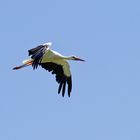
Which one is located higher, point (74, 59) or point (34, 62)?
point (74, 59)

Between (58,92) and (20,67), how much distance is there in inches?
58.1

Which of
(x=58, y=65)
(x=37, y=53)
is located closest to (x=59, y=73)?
(x=58, y=65)

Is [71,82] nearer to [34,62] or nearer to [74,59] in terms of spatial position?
[74,59]

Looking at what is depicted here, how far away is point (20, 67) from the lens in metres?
30.4

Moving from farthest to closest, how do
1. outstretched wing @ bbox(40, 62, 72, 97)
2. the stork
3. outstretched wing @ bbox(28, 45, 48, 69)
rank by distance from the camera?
outstretched wing @ bbox(40, 62, 72, 97), the stork, outstretched wing @ bbox(28, 45, 48, 69)

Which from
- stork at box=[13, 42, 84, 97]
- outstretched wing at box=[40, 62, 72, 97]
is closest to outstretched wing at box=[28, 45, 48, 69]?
stork at box=[13, 42, 84, 97]

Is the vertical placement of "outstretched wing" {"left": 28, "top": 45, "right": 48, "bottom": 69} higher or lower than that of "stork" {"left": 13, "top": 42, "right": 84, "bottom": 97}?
lower

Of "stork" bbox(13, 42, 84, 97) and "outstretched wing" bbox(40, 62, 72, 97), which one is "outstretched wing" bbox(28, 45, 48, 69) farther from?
"outstretched wing" bbox(40, 62, 72, 97)

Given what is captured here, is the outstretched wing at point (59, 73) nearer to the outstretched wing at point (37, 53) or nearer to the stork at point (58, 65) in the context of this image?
the stork at point (58, 65)

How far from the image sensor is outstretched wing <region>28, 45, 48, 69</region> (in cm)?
2712

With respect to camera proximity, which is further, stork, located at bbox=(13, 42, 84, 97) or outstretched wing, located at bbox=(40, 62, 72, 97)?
outstretched wing, located at bbox=(40, 62, 72, 97)

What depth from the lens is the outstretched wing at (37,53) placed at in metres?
27.1

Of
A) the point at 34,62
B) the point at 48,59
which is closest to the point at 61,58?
the point at 48,59

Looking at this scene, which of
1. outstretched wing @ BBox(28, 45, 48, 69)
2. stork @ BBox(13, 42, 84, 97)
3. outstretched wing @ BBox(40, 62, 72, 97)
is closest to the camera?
outstretched wing @ BBox(28, 45, 48, 69)
